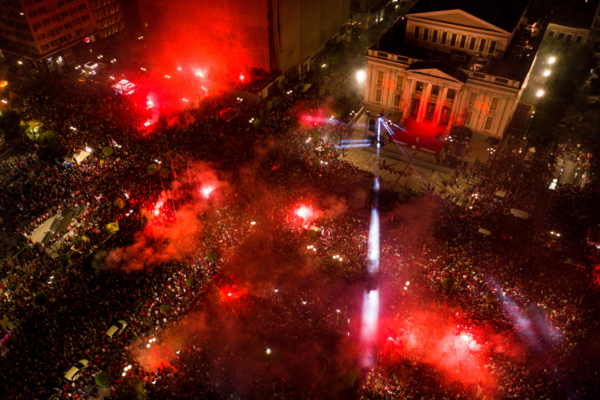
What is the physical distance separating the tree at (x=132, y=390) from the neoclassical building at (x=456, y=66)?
110ft

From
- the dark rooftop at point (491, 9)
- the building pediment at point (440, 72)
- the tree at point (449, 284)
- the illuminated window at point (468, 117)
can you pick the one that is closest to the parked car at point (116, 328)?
the tree at point (449, 284)

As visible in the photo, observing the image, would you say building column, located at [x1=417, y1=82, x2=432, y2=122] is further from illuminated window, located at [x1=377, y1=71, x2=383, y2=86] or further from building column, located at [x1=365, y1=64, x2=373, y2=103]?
building column, located at [x1=365, y1=64, x2=373, y2=103]

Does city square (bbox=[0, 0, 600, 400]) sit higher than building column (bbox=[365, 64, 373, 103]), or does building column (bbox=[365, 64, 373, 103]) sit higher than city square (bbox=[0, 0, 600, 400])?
building column (bbox=[365, 64, 373, 103])

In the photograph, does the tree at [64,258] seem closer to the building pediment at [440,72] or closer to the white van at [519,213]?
the white van at [519,213]

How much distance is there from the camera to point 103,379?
764 inches

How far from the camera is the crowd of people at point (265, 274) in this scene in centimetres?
1984

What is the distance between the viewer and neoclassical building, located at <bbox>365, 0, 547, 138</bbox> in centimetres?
3594

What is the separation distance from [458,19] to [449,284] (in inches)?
1138

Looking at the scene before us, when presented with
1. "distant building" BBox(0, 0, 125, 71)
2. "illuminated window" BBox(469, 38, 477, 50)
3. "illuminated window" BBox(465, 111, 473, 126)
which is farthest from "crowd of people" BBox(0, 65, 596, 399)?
"distant building" BBox(0, 0, 125, 71)

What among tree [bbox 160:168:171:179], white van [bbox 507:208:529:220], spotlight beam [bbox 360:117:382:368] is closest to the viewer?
spotlight beam [bbox 360:117:382:368]

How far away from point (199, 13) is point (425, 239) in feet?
135

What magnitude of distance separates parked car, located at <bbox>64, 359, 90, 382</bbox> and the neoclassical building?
34628mm

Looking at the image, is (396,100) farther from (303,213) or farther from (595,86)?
(595,86)

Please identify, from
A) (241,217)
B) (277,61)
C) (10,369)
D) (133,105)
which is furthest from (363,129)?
(10,369)
